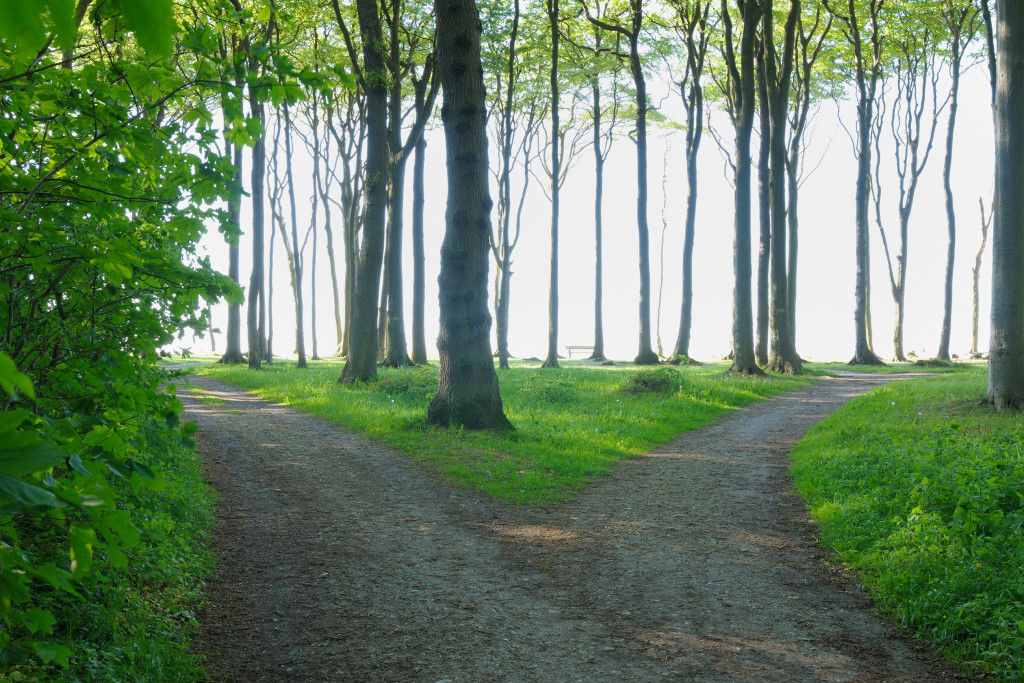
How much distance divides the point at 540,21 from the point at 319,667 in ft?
76.2

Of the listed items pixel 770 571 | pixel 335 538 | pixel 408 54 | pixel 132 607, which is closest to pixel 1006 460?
pixel 770 571

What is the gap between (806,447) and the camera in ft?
31.3

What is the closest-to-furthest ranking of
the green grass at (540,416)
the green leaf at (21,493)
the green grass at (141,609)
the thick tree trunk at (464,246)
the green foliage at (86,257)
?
the green leaf at (21,493), the green foliage at (86,257), the green grass at (141,609), the green grass at (540,416), the thick tree trunk at (464,246)

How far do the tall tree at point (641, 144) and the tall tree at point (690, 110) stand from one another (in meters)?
1.49

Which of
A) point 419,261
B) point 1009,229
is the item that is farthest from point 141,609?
point 419,261

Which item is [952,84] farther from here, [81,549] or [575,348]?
[81,549]

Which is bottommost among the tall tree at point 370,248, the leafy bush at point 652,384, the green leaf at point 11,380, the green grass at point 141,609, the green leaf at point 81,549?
the green grass at point 141,609

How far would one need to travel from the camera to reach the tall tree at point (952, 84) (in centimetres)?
2439

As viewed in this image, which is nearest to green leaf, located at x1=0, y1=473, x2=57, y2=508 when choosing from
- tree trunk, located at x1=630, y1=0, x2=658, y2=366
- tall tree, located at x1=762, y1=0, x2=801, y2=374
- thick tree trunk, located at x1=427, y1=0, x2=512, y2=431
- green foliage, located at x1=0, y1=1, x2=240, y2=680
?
green foliage, located at x1=0, y1=1, x2=240, y2=680

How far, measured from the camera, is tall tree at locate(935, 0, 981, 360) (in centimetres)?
2439

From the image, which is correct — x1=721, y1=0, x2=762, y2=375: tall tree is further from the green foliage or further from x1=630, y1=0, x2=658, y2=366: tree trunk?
the green foliage

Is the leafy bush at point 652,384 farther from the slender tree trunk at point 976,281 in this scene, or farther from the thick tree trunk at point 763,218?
the slender tree trunk at point 976,281

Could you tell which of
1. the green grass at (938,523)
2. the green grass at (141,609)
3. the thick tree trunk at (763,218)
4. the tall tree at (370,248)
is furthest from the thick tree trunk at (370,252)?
the thick tree trunk at (763,218)

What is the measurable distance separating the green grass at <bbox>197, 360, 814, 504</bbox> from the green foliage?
443 cm
